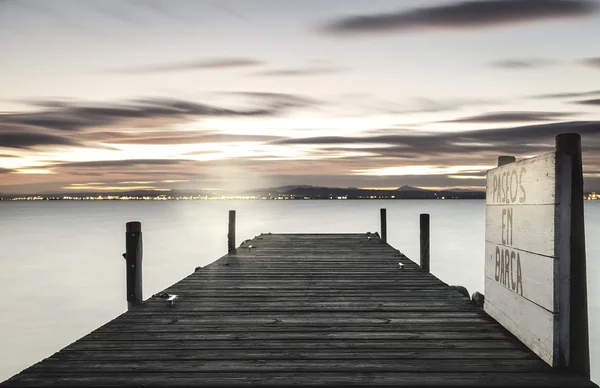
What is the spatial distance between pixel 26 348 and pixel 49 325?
2161 mm

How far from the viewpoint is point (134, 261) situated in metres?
6.25

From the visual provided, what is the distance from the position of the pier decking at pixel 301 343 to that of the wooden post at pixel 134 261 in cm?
31

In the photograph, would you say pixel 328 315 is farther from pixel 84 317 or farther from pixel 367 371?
pixel 84 317

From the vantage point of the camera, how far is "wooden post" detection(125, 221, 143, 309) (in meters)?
6.06

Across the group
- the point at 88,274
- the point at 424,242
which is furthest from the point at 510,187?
the point at 88,274

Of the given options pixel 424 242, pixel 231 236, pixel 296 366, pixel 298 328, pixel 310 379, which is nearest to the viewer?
pixel 310 379

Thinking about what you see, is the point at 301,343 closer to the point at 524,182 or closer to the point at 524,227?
the point at 524,227

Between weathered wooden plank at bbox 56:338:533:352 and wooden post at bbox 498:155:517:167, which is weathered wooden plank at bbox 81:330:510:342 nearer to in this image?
weathered wooden plank at bbox 56:338:533:352

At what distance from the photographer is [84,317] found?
14.6 metres

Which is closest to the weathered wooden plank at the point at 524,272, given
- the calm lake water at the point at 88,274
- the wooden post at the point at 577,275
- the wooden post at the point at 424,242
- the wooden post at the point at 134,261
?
the wooden post at the point at 577,275

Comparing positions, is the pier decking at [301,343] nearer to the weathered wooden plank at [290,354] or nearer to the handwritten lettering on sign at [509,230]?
the weathered wooden plank at [290,354]

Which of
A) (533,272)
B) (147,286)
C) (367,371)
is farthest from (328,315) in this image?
(147,286)

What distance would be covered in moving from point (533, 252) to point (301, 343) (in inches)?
86.3

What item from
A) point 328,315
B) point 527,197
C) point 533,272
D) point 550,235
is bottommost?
point 328,315
